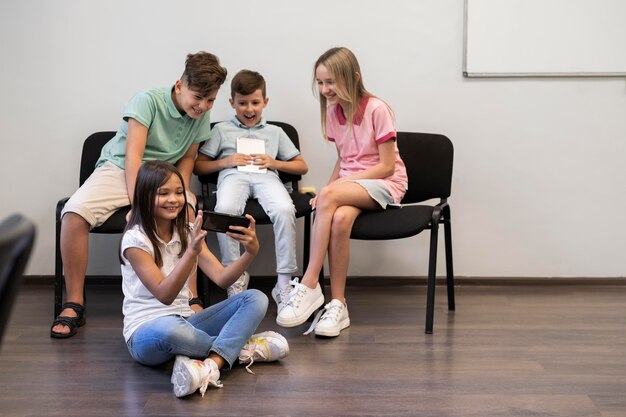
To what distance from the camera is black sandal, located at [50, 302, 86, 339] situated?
3.04 meters

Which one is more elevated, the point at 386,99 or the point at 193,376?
the point at 386,99

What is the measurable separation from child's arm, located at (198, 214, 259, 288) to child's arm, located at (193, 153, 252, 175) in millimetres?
908

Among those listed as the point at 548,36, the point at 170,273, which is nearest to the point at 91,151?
the point at 170,273

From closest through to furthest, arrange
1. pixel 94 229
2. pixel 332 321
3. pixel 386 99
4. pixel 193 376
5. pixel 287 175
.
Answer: pixel 193 376 < pixel 332 321 < pixel 94 229 < pixel 287 175 < pixel 386 99

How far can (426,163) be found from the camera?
11.8 feet

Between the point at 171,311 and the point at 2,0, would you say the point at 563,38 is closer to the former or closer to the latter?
the point at 171,311

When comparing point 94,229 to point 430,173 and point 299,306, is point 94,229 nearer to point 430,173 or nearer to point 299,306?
point 299,306

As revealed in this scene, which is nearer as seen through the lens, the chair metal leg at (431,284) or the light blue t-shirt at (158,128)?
the chair metal leg at (431,284)

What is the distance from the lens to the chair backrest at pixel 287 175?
374 cm

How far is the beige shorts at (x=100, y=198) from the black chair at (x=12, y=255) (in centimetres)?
249

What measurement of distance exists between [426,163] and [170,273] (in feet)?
5.11

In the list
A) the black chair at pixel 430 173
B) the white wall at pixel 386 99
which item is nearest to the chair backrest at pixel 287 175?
the white wall at pixel 386 99

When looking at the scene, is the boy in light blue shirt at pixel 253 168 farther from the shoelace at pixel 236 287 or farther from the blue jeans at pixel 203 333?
the blue jeans at pixel 203 333

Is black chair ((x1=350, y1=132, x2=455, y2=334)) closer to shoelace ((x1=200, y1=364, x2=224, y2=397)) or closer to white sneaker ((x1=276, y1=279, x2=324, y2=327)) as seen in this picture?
white sneaker ((x1=276, y1=279, x2=324, y2=327))
